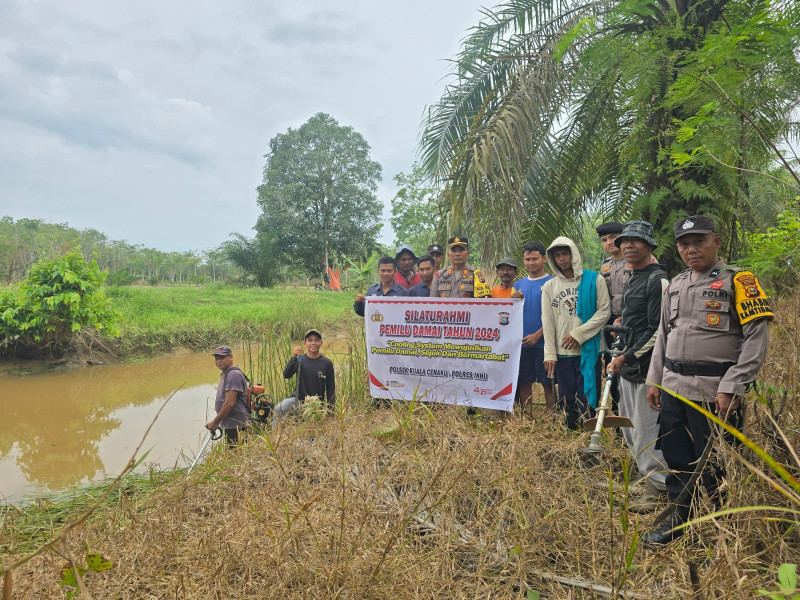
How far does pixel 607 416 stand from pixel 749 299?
38.3 inches

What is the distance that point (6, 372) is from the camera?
31.3 feet

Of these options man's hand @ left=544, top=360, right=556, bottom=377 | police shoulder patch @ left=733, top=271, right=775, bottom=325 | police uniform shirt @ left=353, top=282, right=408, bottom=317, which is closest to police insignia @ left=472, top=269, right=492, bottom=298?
police uniform shirt @ left=353, top=282, right=408, bottom=317

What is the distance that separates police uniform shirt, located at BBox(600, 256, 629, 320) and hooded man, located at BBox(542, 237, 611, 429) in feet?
0.30

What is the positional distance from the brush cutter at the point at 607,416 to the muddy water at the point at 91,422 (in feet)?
10.6

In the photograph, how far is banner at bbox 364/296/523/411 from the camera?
3732mm

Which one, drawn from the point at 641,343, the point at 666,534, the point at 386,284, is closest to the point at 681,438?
the point at 666,534

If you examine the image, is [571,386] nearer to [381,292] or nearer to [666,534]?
[666,534]

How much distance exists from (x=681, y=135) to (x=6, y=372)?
11.9 metres

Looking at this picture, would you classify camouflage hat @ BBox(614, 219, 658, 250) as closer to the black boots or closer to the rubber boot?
the rubber boot

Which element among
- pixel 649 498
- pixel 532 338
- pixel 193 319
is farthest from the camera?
pixel 193 319

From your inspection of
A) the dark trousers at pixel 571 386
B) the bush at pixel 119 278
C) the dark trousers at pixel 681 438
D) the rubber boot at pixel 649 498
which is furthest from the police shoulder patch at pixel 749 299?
the bush at pixel 119 278

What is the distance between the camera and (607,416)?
273 cm

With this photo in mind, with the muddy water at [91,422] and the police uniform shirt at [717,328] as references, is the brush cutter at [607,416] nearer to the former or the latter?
the police uniform shirt at [717,328]

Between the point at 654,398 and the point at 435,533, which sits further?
the point at 654,398
